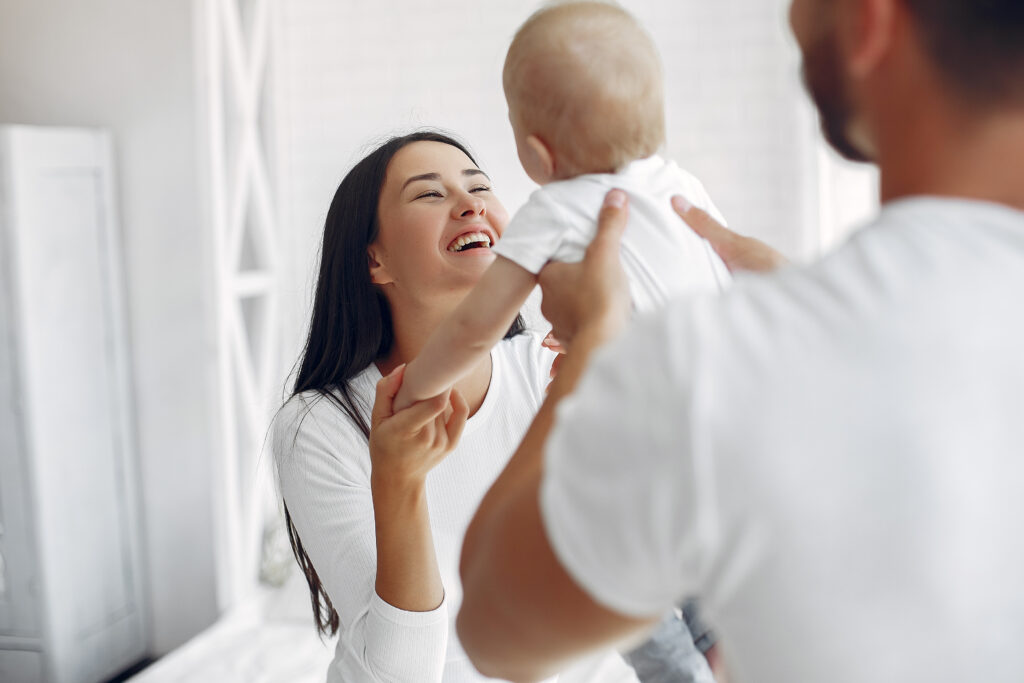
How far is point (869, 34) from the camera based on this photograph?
0.51m

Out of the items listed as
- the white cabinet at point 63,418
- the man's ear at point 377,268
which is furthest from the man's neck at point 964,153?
the white cabinet at point 63,418

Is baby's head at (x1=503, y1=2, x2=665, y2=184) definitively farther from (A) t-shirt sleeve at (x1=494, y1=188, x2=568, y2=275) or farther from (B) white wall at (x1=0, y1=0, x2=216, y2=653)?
(B) white wall at (x1=0, y1=0, x2=216, y2=653)

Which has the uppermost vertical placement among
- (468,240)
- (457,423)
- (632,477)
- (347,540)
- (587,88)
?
(587,88)

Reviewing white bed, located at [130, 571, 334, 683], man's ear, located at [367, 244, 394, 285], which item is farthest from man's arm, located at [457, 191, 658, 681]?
white bed, located at [130, 571, 334, 683]

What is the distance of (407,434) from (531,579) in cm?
60

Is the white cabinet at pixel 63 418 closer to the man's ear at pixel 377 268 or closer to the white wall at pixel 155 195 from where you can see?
the white wall at pixel 155 195

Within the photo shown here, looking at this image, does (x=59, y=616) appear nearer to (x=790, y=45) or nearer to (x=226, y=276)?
(x=226, y=276)

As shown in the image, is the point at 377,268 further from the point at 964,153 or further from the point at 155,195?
the point at 155,195

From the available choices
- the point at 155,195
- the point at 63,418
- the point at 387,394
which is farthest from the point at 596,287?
the point at 155,195

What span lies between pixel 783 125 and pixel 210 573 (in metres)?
2.35

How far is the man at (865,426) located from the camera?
46 centimetres

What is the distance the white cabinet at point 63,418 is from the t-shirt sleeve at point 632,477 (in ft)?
8.46

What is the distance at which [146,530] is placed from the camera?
10.5 feet

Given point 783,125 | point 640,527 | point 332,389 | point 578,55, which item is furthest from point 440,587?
point 783,125
